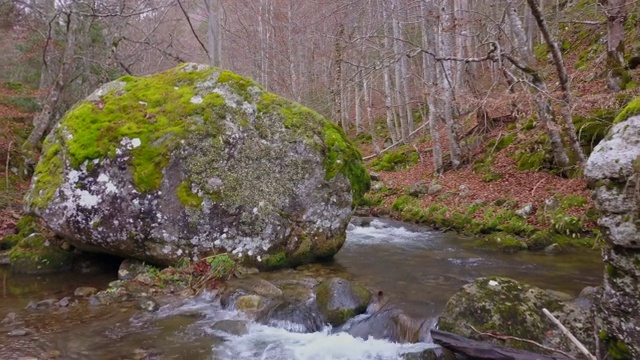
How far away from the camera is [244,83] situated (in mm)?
8422

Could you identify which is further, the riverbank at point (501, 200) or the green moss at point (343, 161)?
the riverbank at point (501, 200)

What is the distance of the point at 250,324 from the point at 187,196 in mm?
2487

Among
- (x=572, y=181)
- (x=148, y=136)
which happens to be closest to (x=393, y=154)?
(x=572, y=181)

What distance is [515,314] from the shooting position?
185 inches

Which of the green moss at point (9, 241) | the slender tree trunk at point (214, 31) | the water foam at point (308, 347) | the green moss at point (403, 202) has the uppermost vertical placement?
the slender tree trunk at point (214, 31)

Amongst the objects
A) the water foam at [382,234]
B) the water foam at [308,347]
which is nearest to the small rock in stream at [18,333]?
the water foam at [308,347]

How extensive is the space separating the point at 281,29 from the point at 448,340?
2239 centimetres

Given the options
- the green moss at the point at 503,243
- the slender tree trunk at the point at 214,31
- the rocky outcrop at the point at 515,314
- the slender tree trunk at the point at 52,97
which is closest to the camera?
the rocky outcrop at the point at 515,314

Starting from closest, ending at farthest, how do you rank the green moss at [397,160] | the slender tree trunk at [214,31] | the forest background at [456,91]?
the forest background at [456,91] → the slender tree trunk at [214,31] → the green moss at [397,160]

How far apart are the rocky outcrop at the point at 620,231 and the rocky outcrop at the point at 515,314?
2.75ft

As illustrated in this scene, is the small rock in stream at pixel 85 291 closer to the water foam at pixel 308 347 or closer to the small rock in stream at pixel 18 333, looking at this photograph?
the small rock in stream at pixel 18 333

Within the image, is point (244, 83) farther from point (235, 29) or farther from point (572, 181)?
point (235, 29)

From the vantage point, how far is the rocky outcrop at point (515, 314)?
14.8 ft

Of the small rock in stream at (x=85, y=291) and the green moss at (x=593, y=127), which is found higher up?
the green moss at (x=593, y=127)
